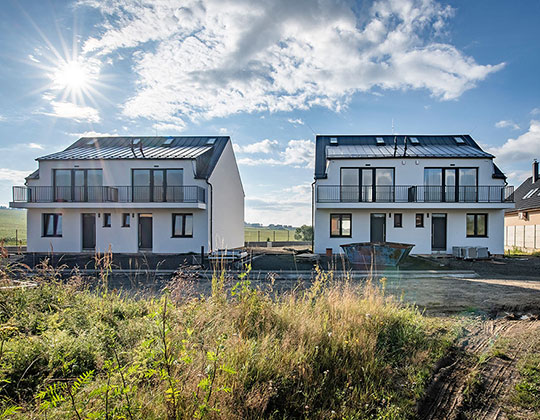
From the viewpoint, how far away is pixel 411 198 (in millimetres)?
19469

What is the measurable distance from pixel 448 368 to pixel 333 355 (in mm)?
1505

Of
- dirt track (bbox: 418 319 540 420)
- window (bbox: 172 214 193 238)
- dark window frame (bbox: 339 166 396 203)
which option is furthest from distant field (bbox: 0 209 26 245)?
dark window frame (bbox: 339 166 396 203)

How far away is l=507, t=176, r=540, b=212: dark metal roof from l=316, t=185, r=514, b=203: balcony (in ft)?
29.5

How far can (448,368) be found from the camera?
4.11 meters

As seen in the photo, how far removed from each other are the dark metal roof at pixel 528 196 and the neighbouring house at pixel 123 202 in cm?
2472

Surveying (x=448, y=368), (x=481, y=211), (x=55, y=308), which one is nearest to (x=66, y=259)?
(x=55, y=308)

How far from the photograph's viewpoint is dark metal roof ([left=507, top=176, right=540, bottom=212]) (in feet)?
84.3

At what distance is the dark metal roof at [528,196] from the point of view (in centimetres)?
2570

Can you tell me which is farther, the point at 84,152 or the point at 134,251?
the point at 84,152

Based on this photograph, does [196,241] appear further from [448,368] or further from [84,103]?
[448,368]

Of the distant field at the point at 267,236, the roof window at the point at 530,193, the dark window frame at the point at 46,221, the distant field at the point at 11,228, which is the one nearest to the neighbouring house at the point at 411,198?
the roof window at the point at 530,193

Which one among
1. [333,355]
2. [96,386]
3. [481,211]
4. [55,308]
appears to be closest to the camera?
[96,386]

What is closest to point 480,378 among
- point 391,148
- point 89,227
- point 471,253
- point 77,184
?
point 471,253

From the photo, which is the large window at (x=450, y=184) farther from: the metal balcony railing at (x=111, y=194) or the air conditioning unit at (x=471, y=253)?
the metal balcony railing at (x=111, y=194)
